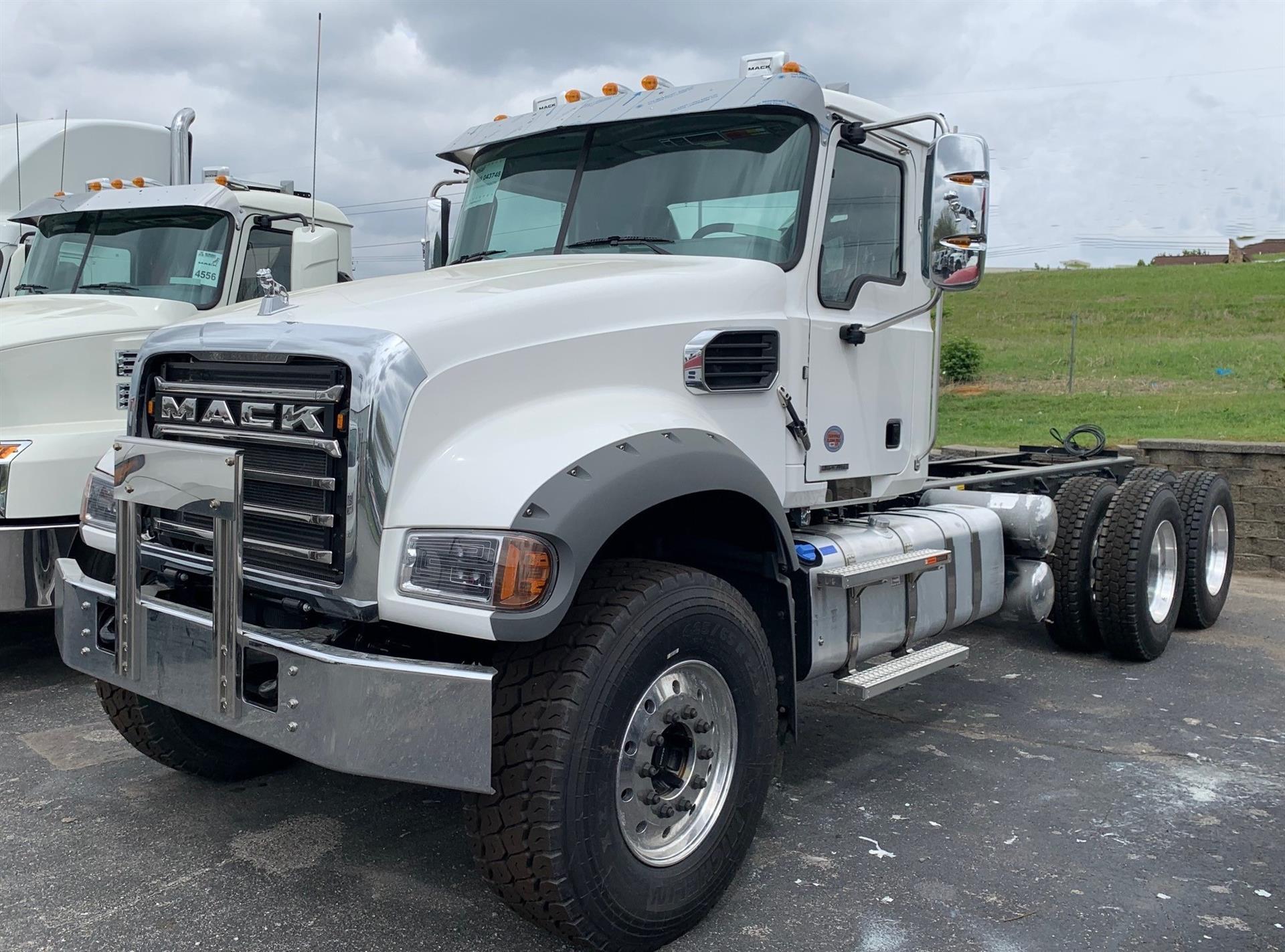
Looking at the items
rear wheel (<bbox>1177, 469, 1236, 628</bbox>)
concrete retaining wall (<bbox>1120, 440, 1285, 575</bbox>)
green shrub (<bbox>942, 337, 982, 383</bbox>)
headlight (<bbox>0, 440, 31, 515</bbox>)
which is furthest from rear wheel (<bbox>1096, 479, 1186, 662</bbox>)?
green shrub (<bbox>942, 337, 982, 383</bbox>)

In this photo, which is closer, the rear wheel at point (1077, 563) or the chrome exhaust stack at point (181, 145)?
the rear wheel at point (1077, 563)

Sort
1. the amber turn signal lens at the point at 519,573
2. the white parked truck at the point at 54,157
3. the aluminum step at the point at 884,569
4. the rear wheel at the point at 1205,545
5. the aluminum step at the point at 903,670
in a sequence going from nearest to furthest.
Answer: the amber turn signal lens at the point at 519,573, the aluminum step at the point at 884,569, the aluminum step at the point at 903,670, the rear wheel at the point at 1205,545, the white parked truck at the point at 54,157

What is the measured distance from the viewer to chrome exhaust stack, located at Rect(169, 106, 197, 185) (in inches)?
315

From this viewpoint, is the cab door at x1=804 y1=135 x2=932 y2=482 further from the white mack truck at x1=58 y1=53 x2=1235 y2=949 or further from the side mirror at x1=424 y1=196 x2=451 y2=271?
the side mirror at x1=424 y1=196 x2=451 y2=271

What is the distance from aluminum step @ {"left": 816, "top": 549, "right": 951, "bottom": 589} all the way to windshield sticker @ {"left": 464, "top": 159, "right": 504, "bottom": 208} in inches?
85.8

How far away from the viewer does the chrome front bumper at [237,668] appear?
9.55ft

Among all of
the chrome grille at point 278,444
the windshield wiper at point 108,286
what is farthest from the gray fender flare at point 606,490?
the windshield wiper at point 108,286

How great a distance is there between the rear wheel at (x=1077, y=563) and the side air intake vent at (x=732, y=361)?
320 centimetres

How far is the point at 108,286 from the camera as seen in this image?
697 cm

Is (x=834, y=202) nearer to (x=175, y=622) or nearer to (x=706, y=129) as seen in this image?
(x=706, y=129)

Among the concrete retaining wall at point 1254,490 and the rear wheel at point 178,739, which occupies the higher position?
the concrete retaining wall at point 1254,490

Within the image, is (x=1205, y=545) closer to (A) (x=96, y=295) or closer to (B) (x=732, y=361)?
(B) (x=732, y=361)

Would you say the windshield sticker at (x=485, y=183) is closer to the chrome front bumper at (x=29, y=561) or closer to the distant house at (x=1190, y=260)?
the chrome front bumper at (x=29, y=561)

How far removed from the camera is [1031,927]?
3479mm
